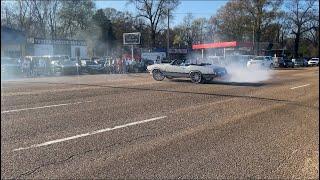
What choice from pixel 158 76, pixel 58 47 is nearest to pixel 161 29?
pixel 58 47

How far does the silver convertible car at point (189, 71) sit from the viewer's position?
20875 mm

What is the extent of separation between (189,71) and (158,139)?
14394mm

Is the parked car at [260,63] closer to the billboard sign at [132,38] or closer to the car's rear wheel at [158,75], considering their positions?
the billboard sign at [132,38]

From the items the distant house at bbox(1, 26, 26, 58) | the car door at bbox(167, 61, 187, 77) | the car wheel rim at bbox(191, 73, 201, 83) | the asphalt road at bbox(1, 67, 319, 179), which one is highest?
the distant house at bbox(1, 26, 26, 58)

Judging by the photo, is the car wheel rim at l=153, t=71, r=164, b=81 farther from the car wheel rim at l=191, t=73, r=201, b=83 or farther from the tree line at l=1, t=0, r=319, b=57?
the tree line at l=1, t=0, r=319, b=57

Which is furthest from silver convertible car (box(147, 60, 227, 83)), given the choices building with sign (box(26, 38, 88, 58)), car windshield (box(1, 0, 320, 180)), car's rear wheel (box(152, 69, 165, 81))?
building with sign (box(26, 38, 88, 58))

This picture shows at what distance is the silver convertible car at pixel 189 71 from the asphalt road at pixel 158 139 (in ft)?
27.2

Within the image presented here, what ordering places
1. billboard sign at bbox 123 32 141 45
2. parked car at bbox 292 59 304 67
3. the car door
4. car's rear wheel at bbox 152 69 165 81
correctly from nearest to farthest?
1. the car door
2. car's rear wheel at bbox 152 69 165 81
3. billboard sign at bbox 123 32 141 45
4. parked car at bbox 292 59 304 67

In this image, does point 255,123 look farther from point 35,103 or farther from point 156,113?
point 35,103

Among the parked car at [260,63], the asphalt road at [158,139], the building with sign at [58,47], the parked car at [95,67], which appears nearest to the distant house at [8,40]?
the asphalt road at [158,139]

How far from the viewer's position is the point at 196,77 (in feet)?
69.0

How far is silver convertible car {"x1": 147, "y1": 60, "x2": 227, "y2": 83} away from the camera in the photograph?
20.9m

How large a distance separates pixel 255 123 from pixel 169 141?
2.89 m

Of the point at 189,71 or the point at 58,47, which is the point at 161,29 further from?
the point at 189,71
